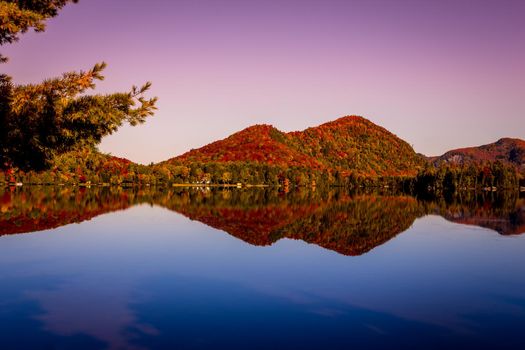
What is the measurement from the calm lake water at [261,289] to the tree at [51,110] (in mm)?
6656

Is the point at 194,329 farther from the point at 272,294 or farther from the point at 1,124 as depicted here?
the point at 1,124

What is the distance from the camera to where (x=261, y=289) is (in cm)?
2281

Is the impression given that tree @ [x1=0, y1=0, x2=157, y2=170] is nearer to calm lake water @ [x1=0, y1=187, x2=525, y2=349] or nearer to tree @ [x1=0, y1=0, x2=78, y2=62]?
tree @ [x1=0, y1=0, x2=78, y2=62]

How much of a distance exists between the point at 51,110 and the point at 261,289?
12.7m

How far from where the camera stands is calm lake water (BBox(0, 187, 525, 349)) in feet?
51.2

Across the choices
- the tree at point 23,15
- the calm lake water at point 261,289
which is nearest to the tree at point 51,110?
the tree at point 23,15

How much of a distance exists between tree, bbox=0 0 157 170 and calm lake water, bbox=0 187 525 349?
666 centimetres

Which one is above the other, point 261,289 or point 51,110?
point 51,110

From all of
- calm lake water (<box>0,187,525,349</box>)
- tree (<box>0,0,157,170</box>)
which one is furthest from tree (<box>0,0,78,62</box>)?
calm lake water (<box>0,187,525,349</box>)

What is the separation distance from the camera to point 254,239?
4212 centimetres

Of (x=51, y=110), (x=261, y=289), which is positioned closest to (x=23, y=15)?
(x=51, y=110)

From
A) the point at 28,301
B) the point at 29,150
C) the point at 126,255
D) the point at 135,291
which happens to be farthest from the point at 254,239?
the point at 29,150

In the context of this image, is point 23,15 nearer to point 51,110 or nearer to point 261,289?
point 51,110

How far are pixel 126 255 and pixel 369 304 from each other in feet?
65.1
